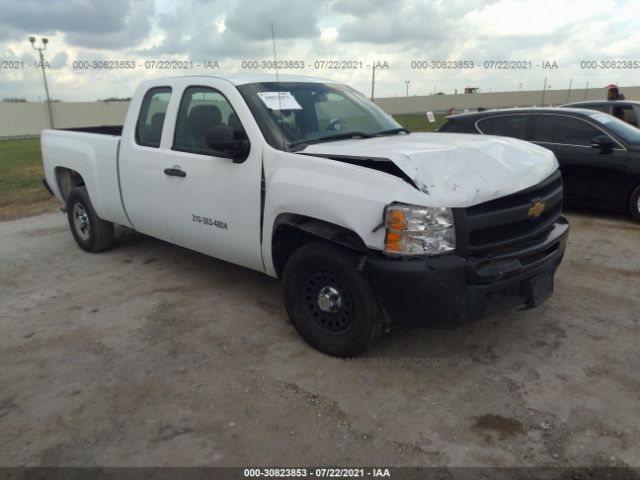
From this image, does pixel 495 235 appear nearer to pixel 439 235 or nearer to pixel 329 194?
pixel 439 235

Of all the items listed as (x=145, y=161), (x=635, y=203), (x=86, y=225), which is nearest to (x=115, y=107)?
(x=86, y=225)

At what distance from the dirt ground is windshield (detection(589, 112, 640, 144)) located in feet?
9.15

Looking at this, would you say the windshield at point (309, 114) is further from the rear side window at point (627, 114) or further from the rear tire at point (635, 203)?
the rear side window at point (627, 114)

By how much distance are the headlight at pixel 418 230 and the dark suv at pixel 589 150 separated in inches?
200

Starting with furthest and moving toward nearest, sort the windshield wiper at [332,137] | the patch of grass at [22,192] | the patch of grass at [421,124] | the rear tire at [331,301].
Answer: the patch of grass at [421,124]
the patch of grass at [22,192]
the windshield wiper at [332,137]
the rear tire at [331,301]

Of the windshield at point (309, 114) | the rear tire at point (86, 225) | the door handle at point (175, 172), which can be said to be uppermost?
the windshield at point (309, 114)

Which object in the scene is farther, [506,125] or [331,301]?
[506,125]

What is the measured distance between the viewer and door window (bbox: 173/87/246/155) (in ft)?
13.6

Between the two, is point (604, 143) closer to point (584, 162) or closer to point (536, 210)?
point (584, 162)

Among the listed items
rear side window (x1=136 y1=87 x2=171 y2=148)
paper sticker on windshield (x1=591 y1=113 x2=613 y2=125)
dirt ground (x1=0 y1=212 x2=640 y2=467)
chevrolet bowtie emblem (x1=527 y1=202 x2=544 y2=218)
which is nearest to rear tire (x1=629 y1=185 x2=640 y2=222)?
paper sticker on windshield (x1=591 y1=113 x2=613 y2=125)

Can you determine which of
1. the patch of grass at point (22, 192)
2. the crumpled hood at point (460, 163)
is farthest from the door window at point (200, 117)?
the patch of grass at point (22, 192)

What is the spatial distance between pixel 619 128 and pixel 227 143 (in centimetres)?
598

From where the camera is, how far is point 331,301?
3.40 meters

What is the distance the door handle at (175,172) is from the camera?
171 inches
